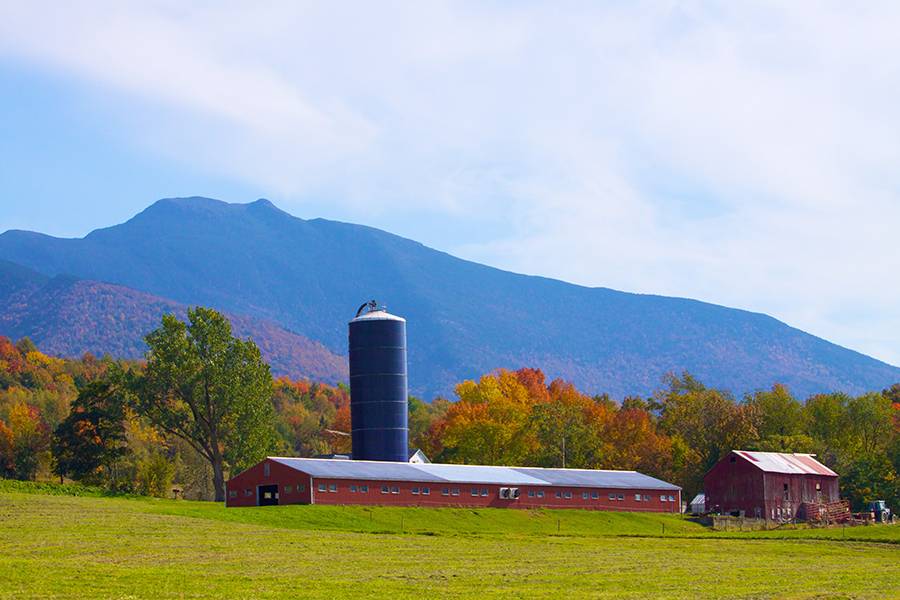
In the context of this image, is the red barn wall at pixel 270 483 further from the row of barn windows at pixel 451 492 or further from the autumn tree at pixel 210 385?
the autumn tree at pixel 210 385

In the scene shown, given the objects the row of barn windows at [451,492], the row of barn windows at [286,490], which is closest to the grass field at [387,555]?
the row of barn windows at [451,492]

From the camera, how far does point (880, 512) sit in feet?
317

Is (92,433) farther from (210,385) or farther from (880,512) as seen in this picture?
(880,512)

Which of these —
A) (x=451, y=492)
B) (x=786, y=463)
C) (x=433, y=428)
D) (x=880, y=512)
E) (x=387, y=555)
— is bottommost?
(x=880, y=512)

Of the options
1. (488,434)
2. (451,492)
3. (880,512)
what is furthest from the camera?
(488,434)

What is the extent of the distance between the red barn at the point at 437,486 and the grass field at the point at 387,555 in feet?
10.6

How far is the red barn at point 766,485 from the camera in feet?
322

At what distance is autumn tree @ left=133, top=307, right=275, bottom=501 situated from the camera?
94.2 metres

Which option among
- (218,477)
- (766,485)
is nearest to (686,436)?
(766,485)

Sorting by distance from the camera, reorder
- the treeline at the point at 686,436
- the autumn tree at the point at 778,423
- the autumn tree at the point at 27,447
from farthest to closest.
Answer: the autumn tree at the point at 27,447, the autumn tree at the point at 778,423, the treeline at the point at 686,436

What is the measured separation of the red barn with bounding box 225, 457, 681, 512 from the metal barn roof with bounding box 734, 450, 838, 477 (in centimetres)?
664

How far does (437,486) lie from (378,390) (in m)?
9.71

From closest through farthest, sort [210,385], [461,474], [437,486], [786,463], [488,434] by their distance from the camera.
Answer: [437,486], [461,474], [210,385], [786,463], [488,434]

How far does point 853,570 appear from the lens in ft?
166
